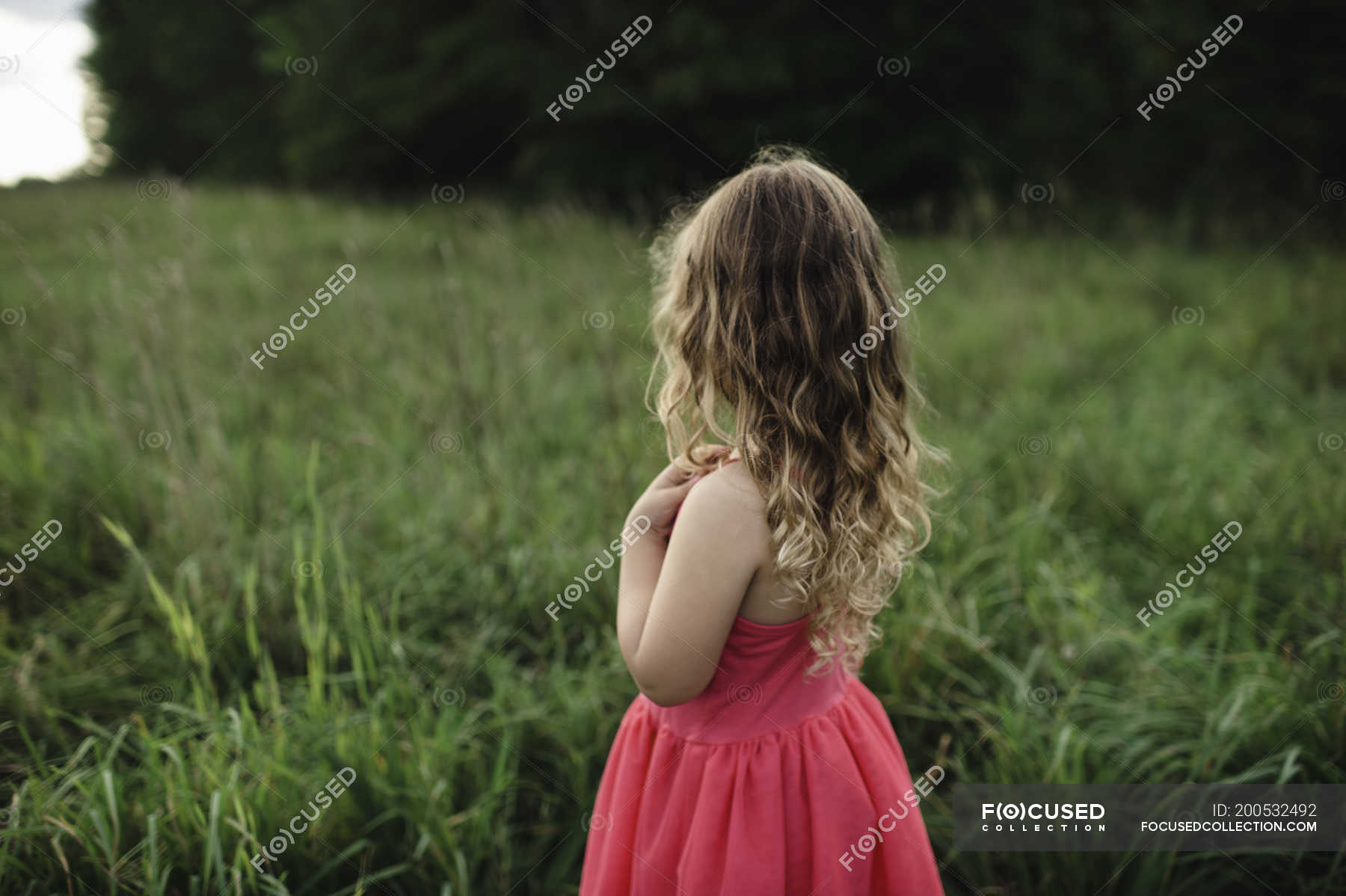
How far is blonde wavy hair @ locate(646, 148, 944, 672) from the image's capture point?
3.74 ft

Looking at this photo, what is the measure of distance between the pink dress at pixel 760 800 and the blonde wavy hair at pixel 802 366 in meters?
0.12

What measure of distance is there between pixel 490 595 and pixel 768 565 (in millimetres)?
1480

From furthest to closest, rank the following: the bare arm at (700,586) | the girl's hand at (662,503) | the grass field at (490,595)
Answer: the grass field at (490,595) < the girl's hand at (662,503) < the bare arm at (700,586)

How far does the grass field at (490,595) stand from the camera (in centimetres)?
172

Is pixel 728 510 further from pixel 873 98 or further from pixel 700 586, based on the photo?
pixel 873 98

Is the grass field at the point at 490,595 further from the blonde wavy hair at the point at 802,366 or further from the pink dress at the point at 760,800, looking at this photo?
the blonde wavy hair at the point at 802,366

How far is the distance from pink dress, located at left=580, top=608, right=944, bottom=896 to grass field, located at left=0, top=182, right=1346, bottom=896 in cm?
58

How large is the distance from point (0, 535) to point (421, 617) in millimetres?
1468

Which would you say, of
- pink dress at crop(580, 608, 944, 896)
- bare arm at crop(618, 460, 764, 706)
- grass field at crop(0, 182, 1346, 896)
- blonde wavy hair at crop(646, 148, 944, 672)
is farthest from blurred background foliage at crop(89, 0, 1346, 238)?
bare arm at crop(618, 460, 764, 706)

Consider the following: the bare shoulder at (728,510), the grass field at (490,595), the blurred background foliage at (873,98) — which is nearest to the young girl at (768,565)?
the bare shoulder at (728,510)

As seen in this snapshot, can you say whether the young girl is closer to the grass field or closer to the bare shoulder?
the bare shoulder

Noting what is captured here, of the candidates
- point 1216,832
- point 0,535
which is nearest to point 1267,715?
point 1216,832

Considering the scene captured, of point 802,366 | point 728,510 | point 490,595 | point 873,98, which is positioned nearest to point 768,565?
point 728,510

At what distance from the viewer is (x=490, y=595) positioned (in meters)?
2.41
